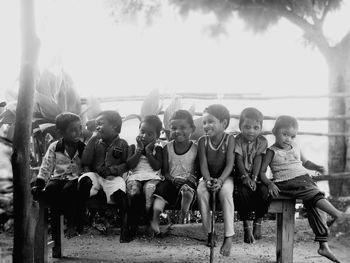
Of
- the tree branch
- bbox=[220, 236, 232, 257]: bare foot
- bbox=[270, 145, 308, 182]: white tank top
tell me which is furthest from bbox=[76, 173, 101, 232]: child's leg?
the tree branch

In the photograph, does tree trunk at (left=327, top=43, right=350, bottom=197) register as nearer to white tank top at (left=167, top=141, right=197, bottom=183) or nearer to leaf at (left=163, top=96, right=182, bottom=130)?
leaf at (left=163, top=96, right=182, bottom=130)

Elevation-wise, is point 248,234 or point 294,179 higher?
point 294,179

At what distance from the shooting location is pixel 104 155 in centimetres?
314

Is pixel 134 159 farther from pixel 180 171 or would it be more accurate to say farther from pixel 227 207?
pixel 227 207

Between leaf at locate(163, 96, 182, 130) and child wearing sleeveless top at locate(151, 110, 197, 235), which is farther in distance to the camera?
leaf at locate(163, 96, 182, 130)

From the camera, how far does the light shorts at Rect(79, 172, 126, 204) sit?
2.94m

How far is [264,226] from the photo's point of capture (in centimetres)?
466

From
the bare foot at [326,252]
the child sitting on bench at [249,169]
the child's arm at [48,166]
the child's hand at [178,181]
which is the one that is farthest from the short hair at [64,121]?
the bare foot at [326,252]

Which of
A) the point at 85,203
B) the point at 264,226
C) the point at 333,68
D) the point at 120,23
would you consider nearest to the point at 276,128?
the point at 85,203

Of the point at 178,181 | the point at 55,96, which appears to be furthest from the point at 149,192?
the point at 55,96

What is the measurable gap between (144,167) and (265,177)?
0.84 metres

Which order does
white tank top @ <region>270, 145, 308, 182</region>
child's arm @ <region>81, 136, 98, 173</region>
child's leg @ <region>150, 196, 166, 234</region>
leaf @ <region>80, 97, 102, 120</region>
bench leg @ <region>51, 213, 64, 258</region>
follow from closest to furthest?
child's leg @ <region>150, 196, 166, 234</region>, child's arm @ <region>81, 136, 98, 173</region>, white tank top @ <region>270, 145, 308, 182</region>, bench leg @ <region>51, 213, 64, 258</region>, leaf @ <region>80, 97, 102, 120</region>

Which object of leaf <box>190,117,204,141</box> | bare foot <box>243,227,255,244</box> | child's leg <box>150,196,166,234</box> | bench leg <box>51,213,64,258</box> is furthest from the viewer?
leaf <box>190,117,204,141</box>

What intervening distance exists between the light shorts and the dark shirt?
3.0 inches
